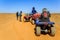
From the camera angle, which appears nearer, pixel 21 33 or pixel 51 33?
pixel 51 33

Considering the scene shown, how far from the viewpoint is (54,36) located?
37.7 ft

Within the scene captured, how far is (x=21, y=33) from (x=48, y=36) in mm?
2003

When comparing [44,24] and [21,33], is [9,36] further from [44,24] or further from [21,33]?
[44,24]

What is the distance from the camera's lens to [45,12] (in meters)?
12.3

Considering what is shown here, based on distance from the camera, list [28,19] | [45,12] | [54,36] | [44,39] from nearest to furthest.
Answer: [44,39] → [54,36] → [45,12] → [28,19]

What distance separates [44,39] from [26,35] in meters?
1.52

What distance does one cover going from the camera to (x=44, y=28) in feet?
38.9

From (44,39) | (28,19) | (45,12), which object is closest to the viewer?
(44,39)

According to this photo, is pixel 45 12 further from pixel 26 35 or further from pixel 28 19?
pixel 28 19

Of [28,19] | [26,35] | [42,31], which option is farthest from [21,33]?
[28,19]

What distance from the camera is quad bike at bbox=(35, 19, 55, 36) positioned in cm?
1134

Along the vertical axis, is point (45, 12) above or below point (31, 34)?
above

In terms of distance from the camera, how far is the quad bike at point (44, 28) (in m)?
11.3

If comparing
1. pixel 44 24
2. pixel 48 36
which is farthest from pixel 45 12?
pixel 48 36
